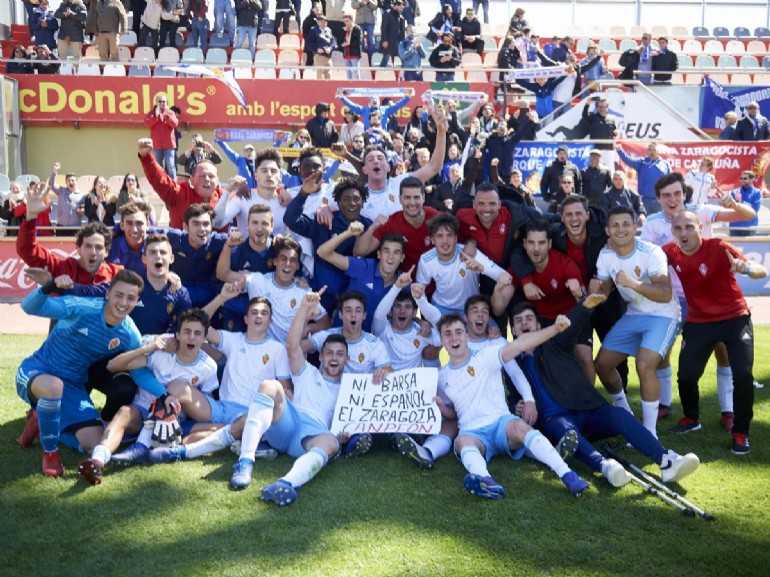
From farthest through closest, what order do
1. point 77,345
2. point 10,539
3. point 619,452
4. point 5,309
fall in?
point 5,309
point 619,452
point 77,345
point 10,539

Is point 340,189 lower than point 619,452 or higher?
higher

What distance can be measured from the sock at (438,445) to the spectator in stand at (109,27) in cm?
1598

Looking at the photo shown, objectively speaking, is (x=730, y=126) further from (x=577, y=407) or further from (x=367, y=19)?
(x=577, y=407)

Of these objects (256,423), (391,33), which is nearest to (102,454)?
(256,423)

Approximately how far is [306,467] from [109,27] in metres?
16.3

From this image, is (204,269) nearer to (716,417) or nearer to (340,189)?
(340,189)

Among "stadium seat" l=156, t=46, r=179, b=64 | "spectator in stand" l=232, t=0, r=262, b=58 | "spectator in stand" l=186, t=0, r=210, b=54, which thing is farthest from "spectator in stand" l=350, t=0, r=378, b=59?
"stadium seat" l=156, t=46, r=179, b=64

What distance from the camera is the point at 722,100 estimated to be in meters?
20.2

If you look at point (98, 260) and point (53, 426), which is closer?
point (53, 426)

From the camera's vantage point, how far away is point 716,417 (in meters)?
7.86

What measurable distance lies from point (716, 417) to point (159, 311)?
5042mm

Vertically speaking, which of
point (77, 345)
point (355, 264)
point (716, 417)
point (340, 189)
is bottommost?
point (716, 417)

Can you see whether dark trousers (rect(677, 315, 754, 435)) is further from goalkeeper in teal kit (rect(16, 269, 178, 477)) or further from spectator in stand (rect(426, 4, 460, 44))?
spectator in stand (rect(426, 4, 460, 44))

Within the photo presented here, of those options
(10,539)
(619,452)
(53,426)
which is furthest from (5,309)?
(619,452)
